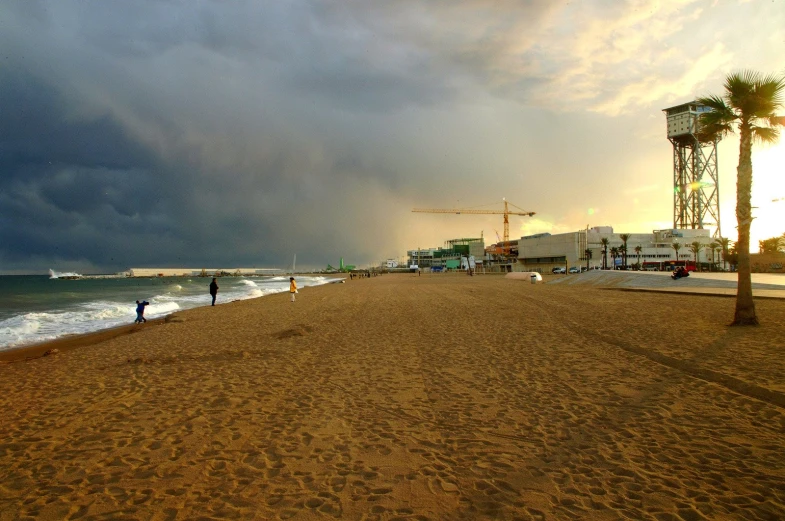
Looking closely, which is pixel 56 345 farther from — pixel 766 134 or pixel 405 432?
pixel 766 134

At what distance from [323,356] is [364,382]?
3.02 metres

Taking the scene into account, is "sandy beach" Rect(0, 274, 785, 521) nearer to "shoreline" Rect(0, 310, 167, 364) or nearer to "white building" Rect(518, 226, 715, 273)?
"shoreline" Rect(0, 310, 167, 364)

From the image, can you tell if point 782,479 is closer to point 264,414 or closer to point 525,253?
point 264,414

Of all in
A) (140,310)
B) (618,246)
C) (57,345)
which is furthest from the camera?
(618,246)

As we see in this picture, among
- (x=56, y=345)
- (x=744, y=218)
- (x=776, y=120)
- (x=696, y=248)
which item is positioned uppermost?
(x=776, y=120)

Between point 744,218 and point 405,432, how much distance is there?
15.1m

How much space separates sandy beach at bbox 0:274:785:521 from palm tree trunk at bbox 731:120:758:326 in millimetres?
2810

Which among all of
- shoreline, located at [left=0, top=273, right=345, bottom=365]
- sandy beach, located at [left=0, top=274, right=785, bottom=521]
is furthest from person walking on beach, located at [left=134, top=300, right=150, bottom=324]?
sandy beach, located at [left=0, top=274, right=785, bottom=521]

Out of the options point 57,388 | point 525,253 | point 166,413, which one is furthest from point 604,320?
point 525,253

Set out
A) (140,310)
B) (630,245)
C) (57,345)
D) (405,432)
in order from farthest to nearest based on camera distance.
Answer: (630,245), (140,310), (57,345), (405,432)

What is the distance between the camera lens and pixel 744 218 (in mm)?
14148

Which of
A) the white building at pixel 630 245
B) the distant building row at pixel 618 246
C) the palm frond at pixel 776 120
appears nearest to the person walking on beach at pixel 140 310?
the palm frond at pixel 776 120

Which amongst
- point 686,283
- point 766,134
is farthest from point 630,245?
point 766,134

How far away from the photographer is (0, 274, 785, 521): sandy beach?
4.08 metres
